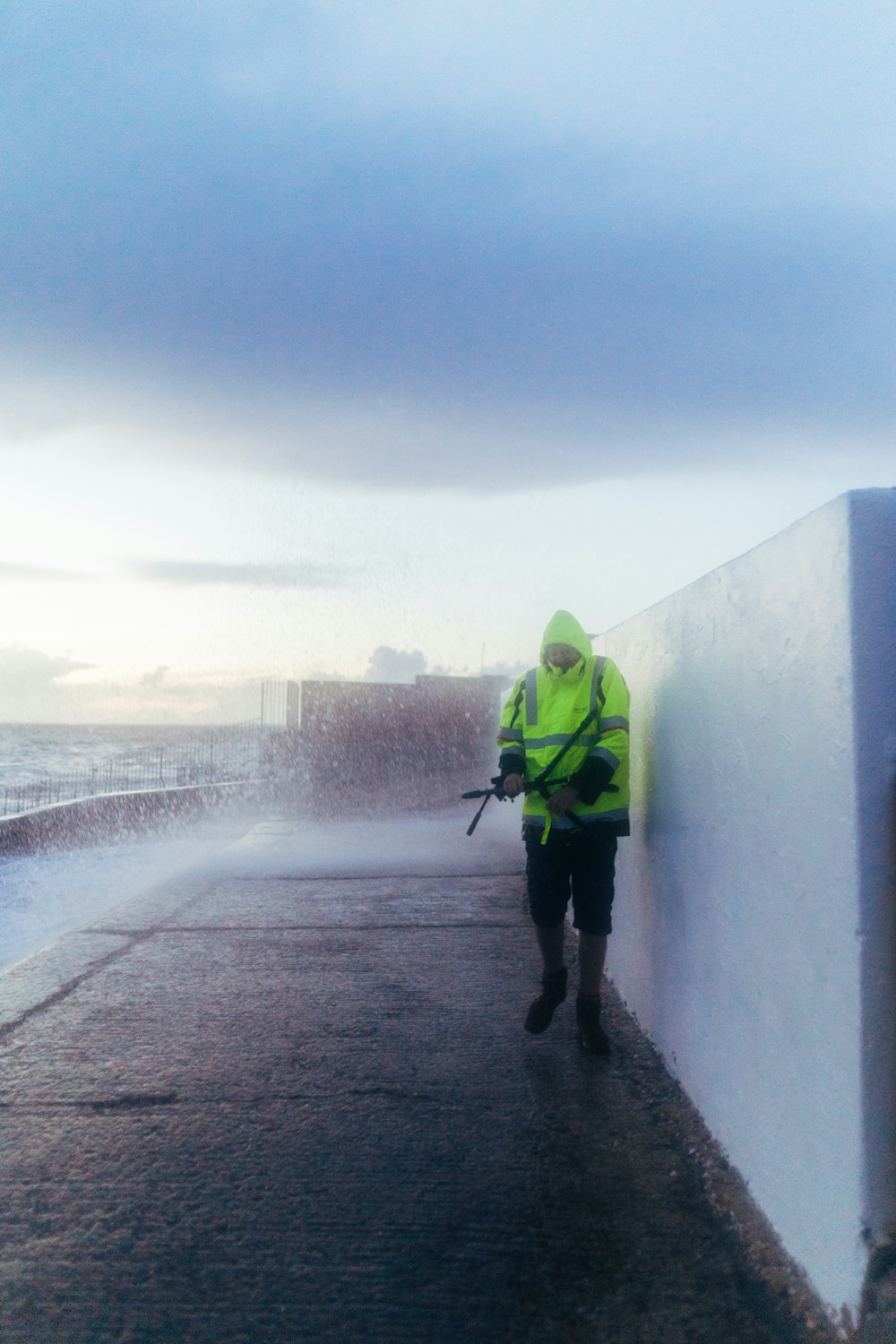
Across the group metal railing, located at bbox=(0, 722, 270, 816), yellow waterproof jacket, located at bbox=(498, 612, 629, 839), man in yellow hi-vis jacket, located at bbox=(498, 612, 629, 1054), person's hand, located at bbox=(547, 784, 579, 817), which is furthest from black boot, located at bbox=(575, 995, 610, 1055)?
metal railing, located at bbox=(0, 722, 270, 816)

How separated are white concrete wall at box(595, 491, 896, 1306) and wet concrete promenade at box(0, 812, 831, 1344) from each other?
284 millimetres

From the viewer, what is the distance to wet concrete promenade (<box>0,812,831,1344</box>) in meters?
2.15

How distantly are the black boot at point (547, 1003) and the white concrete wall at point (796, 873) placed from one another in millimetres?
593

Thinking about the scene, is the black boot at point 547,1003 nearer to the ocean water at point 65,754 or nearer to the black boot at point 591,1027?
the black boot at point 591,1027

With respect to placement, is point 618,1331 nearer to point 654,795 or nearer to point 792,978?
point 792,978

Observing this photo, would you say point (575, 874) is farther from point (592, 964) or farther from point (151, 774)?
point (151, 774)

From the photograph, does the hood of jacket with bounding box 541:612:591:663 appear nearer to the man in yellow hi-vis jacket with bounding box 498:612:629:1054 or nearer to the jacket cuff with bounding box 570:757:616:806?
the man in yellow hi-vis jacket with bounding box 498:612:629:1054

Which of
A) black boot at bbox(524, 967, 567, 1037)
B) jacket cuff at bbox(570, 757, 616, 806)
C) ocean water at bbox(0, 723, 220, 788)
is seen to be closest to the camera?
jacket cuff at bbox(570, 757, 616, 806)

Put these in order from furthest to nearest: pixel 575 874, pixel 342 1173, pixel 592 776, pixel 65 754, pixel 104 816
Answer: pixel 65 754 < pixel 104 816 < pixel 575 874 < pixel 592 776 < pixel 342 1173

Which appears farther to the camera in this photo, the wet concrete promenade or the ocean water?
the ocean water

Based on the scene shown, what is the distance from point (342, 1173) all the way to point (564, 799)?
145 centimetres

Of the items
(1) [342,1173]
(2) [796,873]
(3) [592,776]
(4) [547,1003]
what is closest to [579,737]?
(3) [592,776]

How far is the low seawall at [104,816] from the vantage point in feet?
43.0

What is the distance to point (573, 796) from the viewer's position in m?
3.51
